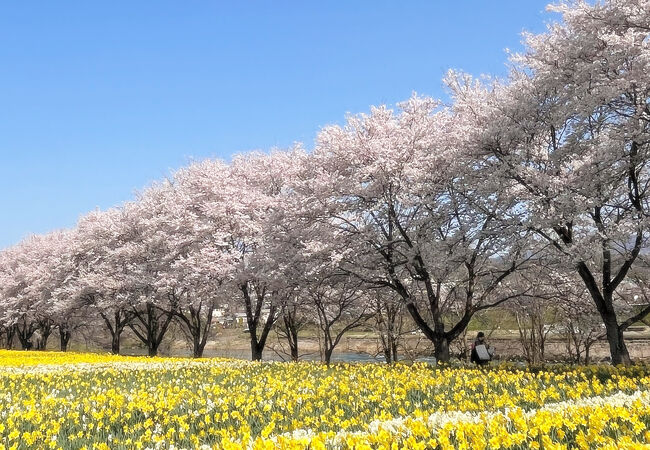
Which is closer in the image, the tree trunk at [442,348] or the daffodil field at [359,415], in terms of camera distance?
the daffodil field at [359,415]

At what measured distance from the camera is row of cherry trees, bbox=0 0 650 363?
1383 cm

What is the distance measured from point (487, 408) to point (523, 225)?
8727mm

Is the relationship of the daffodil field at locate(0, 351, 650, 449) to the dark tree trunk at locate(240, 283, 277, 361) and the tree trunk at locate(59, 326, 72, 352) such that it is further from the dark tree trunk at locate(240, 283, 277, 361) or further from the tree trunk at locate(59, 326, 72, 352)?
the tree trunk at locate(59, 326, 72, 352)

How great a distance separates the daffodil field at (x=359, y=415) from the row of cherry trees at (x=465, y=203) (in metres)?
5.84

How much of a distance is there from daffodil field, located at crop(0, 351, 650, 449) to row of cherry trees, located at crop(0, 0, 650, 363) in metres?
5.84

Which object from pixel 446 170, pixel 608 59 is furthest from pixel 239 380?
pixel 608 59

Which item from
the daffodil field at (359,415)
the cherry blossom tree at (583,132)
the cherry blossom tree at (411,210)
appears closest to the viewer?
the daffodil field at (359,415)

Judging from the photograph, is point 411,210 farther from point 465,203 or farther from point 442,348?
point 442,348

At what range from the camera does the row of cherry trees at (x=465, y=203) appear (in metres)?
13.8

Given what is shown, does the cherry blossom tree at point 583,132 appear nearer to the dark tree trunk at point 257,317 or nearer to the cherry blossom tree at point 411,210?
the cherry blossom tree at point 411,210

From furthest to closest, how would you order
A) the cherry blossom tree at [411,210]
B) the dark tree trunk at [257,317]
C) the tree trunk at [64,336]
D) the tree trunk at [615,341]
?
1. the tree trunk at [64,336]
2. the dark tree trunk at [257,317]
3. the cherry blossom tree at [411,210]
4. the tree trunk at [615,341]

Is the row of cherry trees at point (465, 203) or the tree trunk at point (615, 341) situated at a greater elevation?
the row of cherry trees at point (465, 203)

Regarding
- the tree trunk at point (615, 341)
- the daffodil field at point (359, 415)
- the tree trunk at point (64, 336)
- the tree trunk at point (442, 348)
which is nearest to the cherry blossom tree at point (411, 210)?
the tree trunk at point (442, 348)

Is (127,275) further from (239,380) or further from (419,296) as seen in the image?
(239,380)
